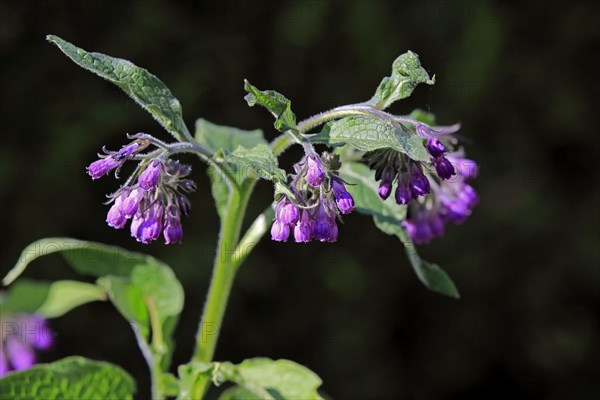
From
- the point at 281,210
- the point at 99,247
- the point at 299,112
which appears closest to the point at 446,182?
the point at 281,210

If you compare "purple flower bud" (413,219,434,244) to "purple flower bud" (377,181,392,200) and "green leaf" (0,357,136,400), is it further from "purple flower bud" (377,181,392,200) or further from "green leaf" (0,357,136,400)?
"green leaf" (0,357,136,400)

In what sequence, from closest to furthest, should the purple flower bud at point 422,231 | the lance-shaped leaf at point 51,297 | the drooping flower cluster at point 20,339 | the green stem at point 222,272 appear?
the green stem at point 222,272, the purple flower bud at point 422,231, the lance-shaped leaf at point 51,297, the drooping flower cluster at point 20,339

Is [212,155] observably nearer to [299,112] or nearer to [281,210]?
[281,210]

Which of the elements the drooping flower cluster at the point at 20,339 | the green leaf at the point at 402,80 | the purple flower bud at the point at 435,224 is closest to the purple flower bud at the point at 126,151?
the green leaf at the point at 402,80

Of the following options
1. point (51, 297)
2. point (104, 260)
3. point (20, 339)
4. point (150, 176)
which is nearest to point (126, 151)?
point (150, 176)

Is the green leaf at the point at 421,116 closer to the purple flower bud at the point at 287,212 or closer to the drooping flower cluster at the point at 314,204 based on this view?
the drooping flower cluster at the point at 314,204

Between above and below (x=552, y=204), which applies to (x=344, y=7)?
above
